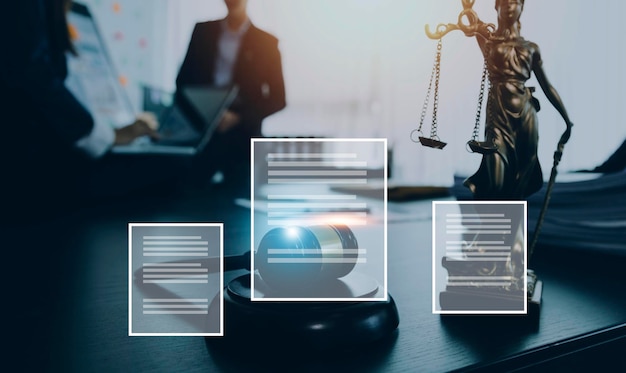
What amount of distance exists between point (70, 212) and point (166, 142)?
56 centimetres

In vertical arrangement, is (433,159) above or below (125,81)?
below

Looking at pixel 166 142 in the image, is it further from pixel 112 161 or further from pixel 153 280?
pixel 153 280

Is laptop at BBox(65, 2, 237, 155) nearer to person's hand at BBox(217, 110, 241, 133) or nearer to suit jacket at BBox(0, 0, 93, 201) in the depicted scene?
person's hand at BBox(217, 110, 241, 133)

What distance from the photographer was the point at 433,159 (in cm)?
107

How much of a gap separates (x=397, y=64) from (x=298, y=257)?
4.34ft

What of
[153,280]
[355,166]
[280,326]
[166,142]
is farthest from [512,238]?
[166,142]

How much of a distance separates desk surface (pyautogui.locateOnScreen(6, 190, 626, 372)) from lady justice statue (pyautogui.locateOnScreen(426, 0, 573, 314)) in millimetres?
89

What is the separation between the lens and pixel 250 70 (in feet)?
5.73
